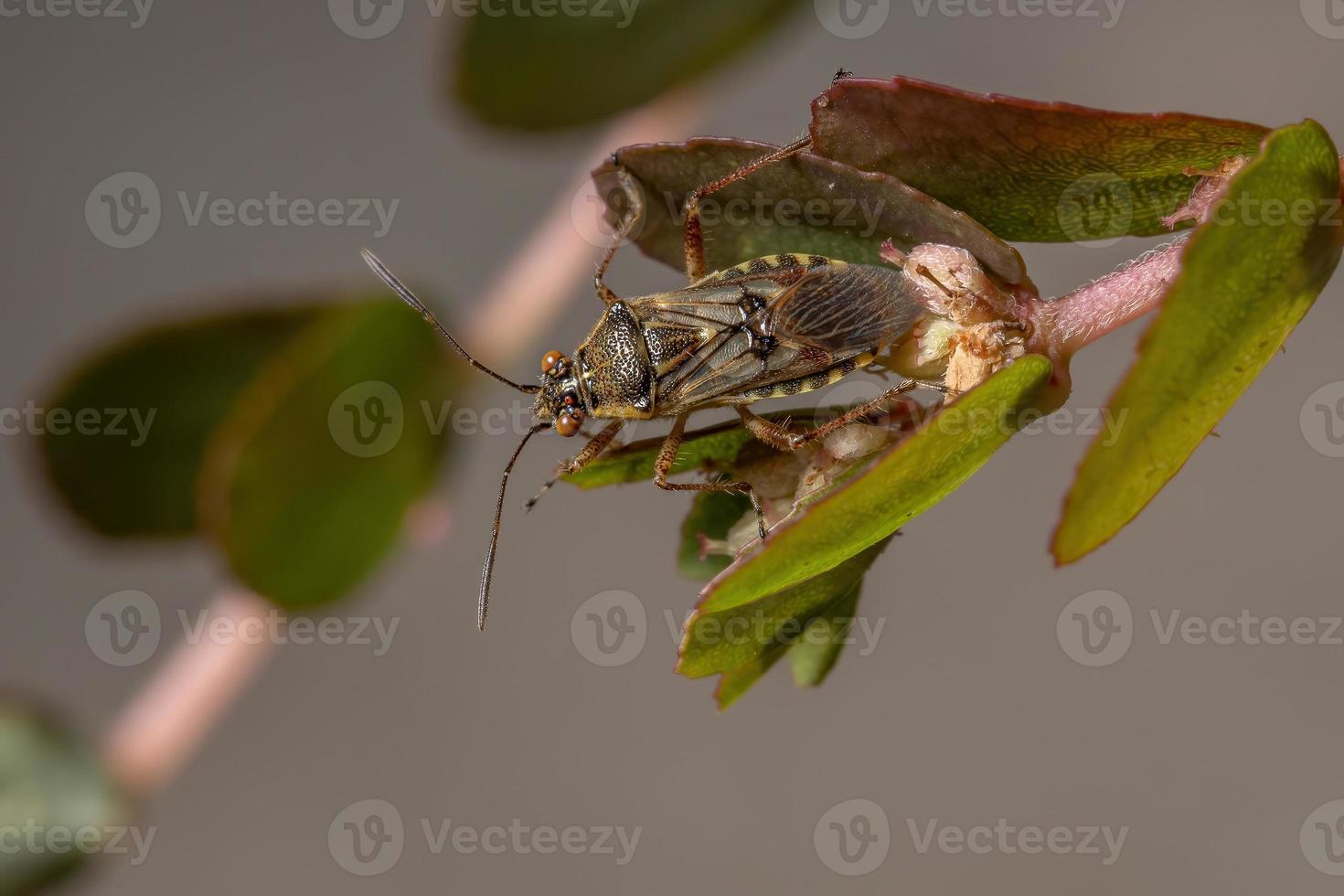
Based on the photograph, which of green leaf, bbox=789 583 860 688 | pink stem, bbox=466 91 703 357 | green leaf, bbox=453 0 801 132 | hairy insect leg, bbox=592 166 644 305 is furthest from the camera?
pink stem, bbox=466 91 703 357

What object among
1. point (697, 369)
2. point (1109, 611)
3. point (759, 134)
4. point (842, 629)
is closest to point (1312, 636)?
point (1109, 611)

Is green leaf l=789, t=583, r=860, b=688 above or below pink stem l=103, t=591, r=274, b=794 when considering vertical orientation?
above

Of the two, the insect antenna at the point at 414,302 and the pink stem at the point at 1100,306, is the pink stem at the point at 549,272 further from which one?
→ the pink stem at the point at 1100,306

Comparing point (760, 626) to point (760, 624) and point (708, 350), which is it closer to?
point (760, 624)

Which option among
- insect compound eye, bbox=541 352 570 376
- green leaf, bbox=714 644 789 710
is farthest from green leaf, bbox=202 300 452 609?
green leaf, bbox=714 644 789 710

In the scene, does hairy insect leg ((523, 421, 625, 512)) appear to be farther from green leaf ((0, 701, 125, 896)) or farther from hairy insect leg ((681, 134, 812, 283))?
green leaf ((0, 701, 125, 896))

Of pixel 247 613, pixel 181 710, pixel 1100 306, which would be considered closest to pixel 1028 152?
pixel 1100 306

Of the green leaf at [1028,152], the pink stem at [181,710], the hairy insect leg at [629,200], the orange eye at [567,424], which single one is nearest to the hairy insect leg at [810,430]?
the green leaf at [1028,152]

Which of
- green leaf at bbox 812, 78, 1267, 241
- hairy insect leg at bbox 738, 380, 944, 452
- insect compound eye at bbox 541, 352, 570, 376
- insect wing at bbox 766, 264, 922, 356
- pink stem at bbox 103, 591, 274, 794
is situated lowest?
pink stem at bbox 103, 591, 274, 794
